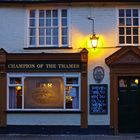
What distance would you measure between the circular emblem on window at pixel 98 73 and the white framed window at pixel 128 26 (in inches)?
53.8

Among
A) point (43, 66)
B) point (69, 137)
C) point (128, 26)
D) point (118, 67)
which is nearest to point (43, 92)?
point (43, 66)

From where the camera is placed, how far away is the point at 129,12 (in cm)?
2247

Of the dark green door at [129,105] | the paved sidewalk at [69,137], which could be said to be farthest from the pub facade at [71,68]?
the paved sidewalk at [69,137]

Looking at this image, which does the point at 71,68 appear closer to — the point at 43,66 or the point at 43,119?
the point at 43,66

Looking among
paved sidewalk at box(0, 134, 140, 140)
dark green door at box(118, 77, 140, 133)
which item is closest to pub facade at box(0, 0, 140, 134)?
dark green door at box(118, 77, 140, 133)

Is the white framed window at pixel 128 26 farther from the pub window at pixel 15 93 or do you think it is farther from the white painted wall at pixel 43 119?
the pub window at pixel 15 93

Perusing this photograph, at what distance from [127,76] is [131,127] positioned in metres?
2.08

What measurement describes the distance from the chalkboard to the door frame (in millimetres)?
287

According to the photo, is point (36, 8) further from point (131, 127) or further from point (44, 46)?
point (131, 127)

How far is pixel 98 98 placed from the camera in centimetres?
2236

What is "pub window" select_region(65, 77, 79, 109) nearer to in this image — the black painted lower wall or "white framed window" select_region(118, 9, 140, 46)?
the black painted lower wall

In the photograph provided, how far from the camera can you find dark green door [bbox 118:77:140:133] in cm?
2236

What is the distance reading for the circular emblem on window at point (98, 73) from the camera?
22.3m

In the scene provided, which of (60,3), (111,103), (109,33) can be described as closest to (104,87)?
(111,103)
